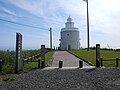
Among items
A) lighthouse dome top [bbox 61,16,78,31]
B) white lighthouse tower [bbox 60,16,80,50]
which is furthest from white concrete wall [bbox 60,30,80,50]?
lighthouse dome top [bbox 61,16,78,31]

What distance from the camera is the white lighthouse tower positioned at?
6700 cm

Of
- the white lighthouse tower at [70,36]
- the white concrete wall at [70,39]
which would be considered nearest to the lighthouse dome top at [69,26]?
the white lighthouse tower at [70,36]

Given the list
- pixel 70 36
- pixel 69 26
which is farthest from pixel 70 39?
pixel 69 26

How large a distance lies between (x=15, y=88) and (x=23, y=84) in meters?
0.86

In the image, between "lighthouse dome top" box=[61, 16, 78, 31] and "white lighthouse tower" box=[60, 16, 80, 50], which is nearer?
"white lighthouse tower" box=[60, 16, 80, 50]

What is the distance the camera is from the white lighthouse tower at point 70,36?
6700 cm

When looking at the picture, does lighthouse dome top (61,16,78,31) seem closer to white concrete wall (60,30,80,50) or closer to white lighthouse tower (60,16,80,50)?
white lighthouse tower (60,16,80,50)

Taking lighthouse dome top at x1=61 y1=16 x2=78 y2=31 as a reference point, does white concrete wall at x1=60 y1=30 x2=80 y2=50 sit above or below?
below

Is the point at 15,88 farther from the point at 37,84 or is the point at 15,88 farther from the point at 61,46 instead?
the point at 61,46

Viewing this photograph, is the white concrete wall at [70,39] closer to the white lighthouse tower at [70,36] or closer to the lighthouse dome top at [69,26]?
the white lighthouse tower at [70,36]

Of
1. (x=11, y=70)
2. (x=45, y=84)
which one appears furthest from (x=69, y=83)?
(x=11, y=70)

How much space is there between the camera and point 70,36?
6681 cm

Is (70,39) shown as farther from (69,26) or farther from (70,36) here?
(69,26)

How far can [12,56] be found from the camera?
19938 mm
